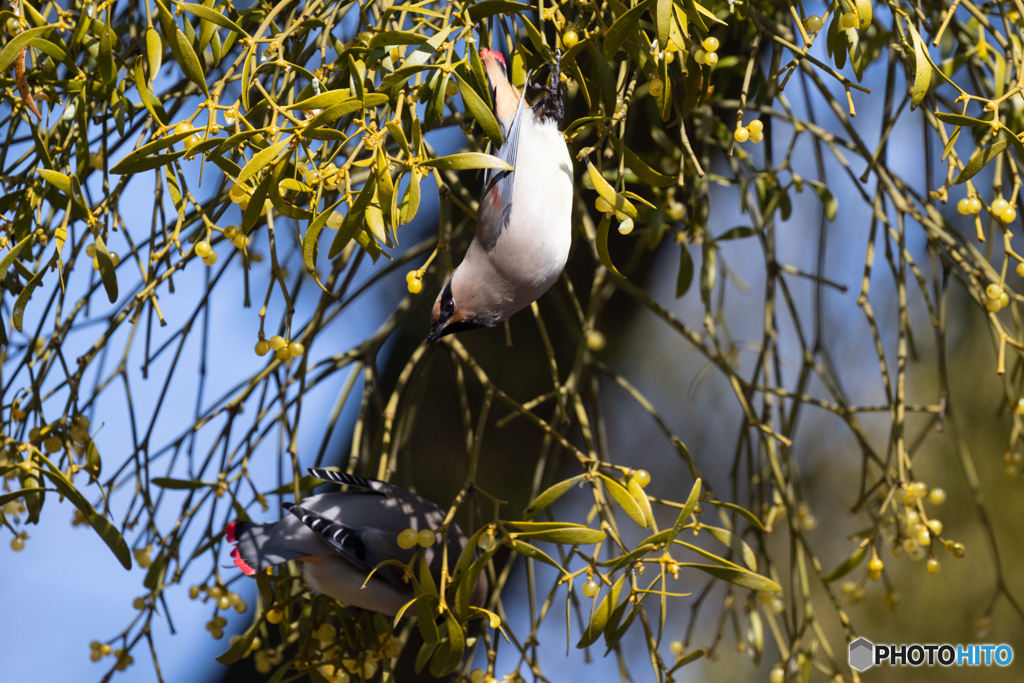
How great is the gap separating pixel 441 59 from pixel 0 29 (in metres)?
0.30

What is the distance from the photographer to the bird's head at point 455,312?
40 cm

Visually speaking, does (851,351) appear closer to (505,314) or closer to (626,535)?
(626,535)

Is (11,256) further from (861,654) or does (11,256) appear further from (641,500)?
(861,654)

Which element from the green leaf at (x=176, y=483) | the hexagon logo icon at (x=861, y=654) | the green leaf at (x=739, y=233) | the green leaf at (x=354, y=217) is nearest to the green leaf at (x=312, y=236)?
the green leaf at (x=354, y=217)

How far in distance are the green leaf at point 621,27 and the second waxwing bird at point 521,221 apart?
42 mm

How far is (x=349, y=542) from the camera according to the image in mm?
448

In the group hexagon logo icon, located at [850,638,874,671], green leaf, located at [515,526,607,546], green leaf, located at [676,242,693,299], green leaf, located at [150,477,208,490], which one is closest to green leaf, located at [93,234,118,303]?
green leaf, located at [150,477,208,490]

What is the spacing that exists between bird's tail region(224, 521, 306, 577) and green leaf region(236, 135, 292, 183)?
25 centimetres

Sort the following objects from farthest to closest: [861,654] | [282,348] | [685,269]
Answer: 1. [861,654]
2. [685,269]
3. [282,348]

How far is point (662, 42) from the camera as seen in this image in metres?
0.31

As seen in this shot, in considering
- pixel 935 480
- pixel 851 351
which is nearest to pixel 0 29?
pixel 851 351

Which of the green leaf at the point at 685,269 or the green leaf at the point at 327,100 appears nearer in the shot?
the green leaf at the point at 327,100

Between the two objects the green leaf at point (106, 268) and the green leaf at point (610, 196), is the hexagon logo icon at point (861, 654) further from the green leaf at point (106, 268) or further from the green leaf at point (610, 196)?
the green leaf at point (106, 268)

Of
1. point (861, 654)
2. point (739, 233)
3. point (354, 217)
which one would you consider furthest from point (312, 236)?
point (861, 654)
